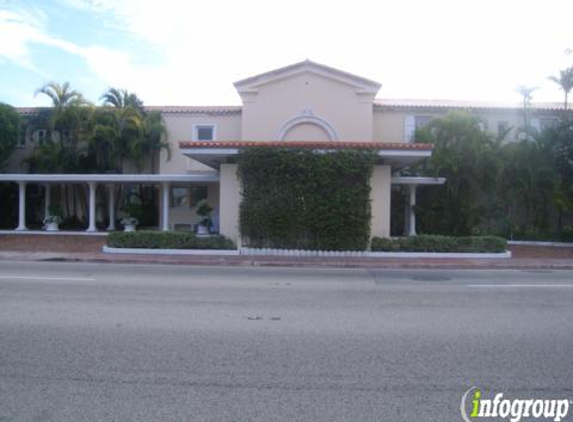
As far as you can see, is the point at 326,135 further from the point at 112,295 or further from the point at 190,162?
the point at 112,295

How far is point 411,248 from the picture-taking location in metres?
16.7

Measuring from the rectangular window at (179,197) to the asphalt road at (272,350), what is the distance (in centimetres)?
1480

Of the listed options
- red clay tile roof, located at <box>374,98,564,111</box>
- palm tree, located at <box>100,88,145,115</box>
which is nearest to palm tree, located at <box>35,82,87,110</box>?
palm tree, located at <box>100,88,145,115</box>

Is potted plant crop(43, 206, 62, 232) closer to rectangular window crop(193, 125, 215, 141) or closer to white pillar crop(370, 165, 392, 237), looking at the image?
rectangular window crop(193, 125, 215, 141)

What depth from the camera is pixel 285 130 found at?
867 inches

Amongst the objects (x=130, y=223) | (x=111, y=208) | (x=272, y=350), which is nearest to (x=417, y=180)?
(x=130, y=223)

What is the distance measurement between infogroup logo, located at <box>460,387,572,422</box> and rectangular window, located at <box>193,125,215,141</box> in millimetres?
22056

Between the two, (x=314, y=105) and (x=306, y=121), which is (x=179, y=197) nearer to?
(x=306, y=121)

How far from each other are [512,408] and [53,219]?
23149 mm

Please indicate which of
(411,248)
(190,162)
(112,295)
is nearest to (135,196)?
(190,162)

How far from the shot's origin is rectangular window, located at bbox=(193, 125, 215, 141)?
2497 cm

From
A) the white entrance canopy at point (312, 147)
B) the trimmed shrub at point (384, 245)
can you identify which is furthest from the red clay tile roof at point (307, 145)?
the trimmed shrub at point (384, 245)

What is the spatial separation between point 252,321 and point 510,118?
2201 cm

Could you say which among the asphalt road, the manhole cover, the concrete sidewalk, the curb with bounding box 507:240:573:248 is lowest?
the asphalt road
